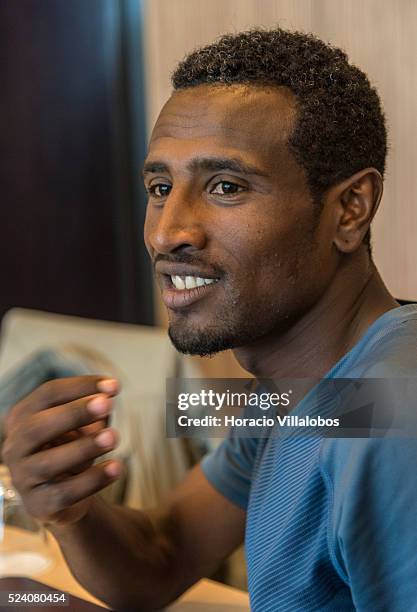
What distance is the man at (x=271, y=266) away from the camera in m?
0.73

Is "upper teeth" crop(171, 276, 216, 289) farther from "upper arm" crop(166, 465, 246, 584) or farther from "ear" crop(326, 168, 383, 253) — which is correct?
"upper arm" crop(166, 465, 246, 584)

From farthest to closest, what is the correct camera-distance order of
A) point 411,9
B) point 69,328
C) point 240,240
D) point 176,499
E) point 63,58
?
point 63,58
point 69,328
point 411,9
point 176,499
point 240,240

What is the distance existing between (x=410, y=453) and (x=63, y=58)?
1.97 meters

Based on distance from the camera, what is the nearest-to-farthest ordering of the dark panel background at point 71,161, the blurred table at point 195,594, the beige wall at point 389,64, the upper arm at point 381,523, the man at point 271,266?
the upper arm at point 381,523, the man at point 271,266, the blurred table at point 195,594, the beige wall at point 389,64, the dark panel background at point 71,161

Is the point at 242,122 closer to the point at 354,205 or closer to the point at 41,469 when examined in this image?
the point at 354,205

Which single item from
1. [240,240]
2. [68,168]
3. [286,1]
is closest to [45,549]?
[240,240]

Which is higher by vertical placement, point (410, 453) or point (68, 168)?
point (410, 453)

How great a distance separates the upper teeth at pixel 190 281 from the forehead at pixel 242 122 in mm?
103

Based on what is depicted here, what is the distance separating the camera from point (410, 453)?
24.0 inches

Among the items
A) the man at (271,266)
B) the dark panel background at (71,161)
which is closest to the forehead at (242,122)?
the man at (271,266)

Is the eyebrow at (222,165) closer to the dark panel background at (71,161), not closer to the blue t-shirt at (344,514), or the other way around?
the blue t-shirt at (344,514)

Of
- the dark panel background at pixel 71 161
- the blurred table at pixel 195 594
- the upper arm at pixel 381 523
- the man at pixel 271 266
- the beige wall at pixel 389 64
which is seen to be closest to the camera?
the upper arm at pixel 381 523

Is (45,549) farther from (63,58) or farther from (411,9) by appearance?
(63,58)

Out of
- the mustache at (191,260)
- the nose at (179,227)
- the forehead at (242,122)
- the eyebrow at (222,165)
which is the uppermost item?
the forehead at (242,122)
